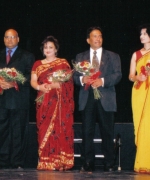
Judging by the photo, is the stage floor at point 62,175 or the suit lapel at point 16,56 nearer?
the stage floor at point 62,175

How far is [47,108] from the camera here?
6223 mm

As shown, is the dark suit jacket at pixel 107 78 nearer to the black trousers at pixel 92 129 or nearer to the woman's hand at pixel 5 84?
the black trousers at pixel 92 129

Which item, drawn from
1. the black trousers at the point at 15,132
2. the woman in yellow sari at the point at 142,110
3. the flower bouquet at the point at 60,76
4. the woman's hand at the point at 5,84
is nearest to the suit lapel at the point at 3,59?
the woman's hand at the point at 5,84

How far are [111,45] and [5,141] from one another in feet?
6.30

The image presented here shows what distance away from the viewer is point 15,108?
6277 mm

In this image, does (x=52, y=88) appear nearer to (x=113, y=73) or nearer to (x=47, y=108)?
(x=47, y=108)

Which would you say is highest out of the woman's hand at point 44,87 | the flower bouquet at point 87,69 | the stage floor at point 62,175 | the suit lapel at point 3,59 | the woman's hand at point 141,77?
the suit lapel at point 3,59

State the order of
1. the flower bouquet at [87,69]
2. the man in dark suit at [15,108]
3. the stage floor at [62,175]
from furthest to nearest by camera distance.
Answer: the man in dark suit at [15,108]
the flower bouquet at [87,69]
the stage floor at [62,175]

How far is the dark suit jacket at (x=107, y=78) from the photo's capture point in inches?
237

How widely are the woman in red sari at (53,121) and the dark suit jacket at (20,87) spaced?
155mm

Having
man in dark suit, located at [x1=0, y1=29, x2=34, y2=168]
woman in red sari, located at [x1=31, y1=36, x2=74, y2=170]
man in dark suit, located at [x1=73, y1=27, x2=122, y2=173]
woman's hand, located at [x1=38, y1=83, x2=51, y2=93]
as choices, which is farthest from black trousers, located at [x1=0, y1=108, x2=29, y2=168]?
man in dark suit, located at [x1=73, y1=27, x2=122, y2=173]

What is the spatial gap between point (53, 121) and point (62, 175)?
739mm

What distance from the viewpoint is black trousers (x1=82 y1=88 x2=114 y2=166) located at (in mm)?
6039

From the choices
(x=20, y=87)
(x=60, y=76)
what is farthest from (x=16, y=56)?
(x=60, y=76)
